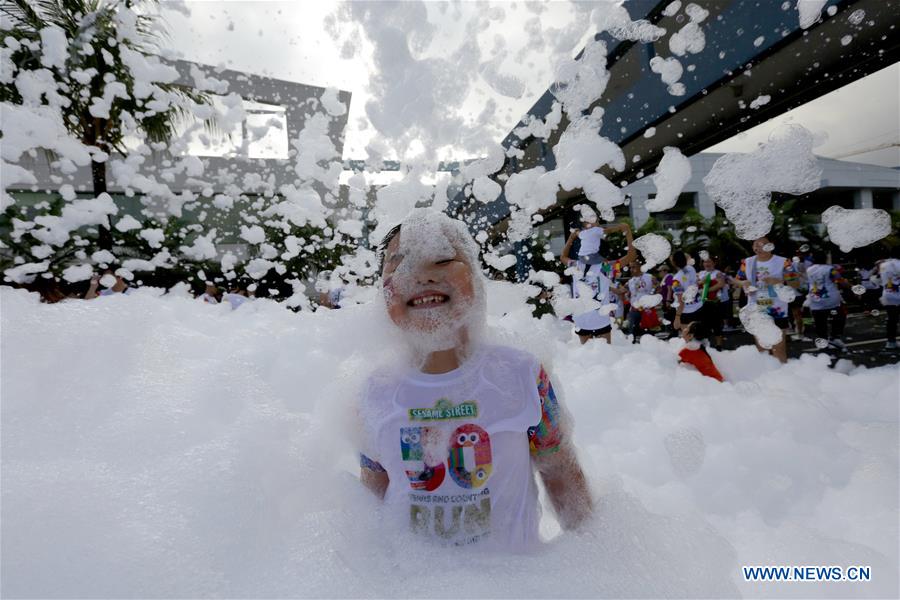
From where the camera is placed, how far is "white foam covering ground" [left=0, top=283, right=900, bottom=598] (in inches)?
45.9

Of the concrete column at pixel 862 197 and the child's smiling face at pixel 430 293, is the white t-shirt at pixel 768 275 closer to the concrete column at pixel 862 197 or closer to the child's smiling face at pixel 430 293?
the child's smiling face at pixel 430 293

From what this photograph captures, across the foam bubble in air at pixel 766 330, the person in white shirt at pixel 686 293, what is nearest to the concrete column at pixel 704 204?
the person in white shirt at pixel 686 293

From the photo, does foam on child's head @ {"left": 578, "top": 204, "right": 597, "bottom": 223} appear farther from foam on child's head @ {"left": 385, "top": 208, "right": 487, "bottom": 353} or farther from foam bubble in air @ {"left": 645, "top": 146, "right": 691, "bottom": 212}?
foam on child's head @ {"left": 385, "top": 208, "right": 487, "bottom": 353}

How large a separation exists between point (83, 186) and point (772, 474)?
23518 millimetres

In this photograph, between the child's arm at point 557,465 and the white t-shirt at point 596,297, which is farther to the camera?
the white t-shirt at point 596,297

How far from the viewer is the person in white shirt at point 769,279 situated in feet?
17.2

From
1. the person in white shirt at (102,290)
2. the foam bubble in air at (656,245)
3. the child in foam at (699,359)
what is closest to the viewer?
the child in foam at (699,359)

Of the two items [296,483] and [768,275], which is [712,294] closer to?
[768,275]

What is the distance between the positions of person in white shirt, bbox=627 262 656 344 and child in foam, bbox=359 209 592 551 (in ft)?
24.5

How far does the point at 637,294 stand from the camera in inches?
323

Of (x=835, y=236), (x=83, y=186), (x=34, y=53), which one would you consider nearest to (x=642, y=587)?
(x=835, y=236)

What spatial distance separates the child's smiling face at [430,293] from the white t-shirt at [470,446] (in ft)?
0.45

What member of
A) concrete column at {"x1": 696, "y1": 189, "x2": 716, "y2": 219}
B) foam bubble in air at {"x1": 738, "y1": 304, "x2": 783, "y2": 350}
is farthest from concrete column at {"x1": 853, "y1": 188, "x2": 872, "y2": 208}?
foam bubble in air at {"x1": 738, "y1": 304, "x2": 783, "y2": 350}

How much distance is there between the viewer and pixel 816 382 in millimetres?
4000
